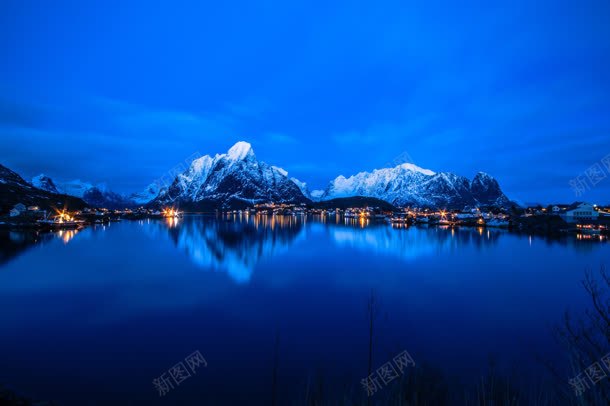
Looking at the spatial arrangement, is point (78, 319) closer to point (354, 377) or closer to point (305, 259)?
point (354, 377)

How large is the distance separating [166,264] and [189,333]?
→ 1875 centimetres

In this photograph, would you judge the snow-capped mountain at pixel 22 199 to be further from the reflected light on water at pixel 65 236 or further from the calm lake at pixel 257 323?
the calm lake at pixel 257 323

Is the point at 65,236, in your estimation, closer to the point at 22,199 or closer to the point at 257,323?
the point at 257,323

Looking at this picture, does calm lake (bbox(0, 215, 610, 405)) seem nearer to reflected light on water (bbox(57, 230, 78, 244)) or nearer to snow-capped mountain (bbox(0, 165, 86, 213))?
reflected light on water (bbox(57, 230, 78, 244))

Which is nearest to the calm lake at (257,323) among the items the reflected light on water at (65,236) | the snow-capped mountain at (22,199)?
the reflected light on water at (65,236)

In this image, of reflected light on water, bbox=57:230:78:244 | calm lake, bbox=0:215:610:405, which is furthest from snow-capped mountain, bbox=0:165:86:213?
calm lake, bbox=0:215:610:405

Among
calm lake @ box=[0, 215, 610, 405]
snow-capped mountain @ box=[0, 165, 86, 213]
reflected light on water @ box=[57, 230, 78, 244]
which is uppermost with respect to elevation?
snow-capped mountain @ box=[0, 165, 86, 213]

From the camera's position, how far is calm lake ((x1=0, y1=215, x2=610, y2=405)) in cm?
973

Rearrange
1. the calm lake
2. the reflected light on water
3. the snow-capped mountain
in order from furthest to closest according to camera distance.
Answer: the snow-capped mountain
the reflected light on water
the calm lake

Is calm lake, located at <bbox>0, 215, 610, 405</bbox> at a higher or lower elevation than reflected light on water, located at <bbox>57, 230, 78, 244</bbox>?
lower

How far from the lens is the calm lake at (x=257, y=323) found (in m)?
9.73

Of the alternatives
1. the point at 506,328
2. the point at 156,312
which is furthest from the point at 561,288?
the point at 156,312

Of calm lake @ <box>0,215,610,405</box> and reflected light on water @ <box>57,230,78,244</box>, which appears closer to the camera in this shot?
calm lake @ <box>0,215,610,405</box>

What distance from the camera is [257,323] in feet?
49.0
